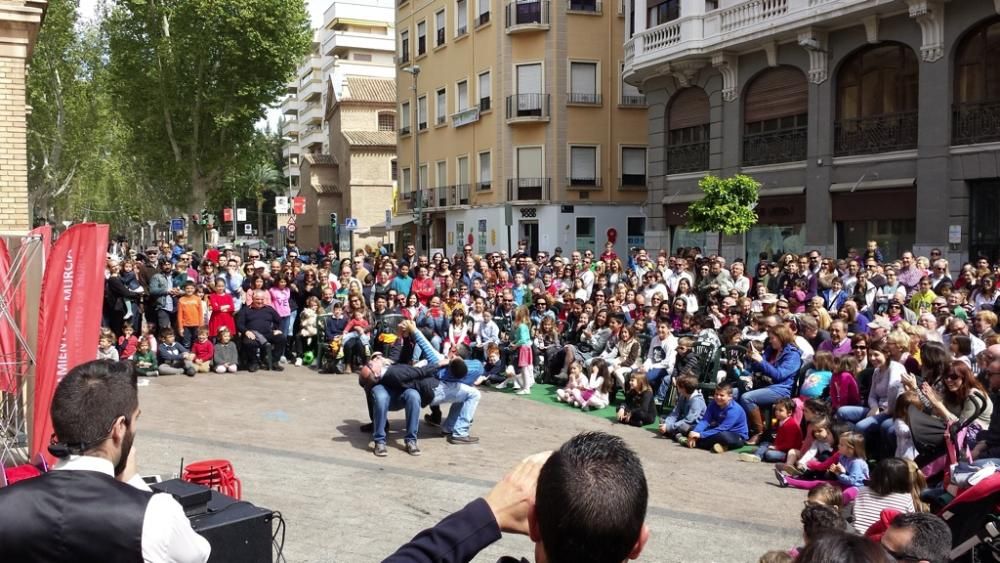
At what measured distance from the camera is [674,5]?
27.8 metres

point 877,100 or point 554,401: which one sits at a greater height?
point 877,100

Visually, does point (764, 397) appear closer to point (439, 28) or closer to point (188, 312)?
point (188, 312)

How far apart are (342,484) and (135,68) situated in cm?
3432

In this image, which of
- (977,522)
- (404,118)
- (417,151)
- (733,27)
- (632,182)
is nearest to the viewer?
(977,522)

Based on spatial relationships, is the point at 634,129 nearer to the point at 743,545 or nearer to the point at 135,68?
the point at 135,68

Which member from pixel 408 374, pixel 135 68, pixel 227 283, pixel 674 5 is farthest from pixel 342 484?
pixel 135 68

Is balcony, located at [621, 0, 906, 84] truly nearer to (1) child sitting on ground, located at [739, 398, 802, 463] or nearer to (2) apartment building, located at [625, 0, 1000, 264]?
(2) apartment building, located at [625, 0, 1000, 264]

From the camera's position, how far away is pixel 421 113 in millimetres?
44188

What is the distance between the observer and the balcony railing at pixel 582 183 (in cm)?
3691

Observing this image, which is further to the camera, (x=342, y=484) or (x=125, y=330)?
(x=125, y=330)

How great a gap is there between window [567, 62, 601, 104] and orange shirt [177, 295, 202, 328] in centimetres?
2389

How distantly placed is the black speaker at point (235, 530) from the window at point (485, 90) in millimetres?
34343

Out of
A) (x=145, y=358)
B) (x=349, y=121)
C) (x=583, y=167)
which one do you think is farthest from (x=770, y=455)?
(x=349, y=121)

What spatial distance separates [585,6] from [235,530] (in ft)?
113
